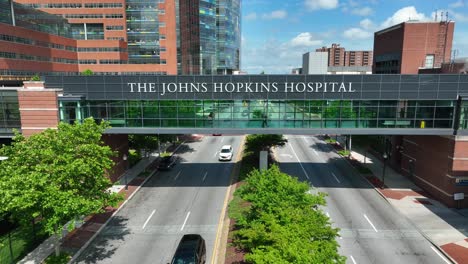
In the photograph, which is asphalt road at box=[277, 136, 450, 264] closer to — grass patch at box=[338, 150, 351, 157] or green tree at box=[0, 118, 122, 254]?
grass patch at box=[338, 150, 351, 157]

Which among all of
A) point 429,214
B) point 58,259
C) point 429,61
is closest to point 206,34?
point 429,61

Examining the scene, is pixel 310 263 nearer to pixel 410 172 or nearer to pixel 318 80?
pixel 318 80

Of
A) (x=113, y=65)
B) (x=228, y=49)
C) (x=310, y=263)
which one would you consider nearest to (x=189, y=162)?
(x=310, y=263)

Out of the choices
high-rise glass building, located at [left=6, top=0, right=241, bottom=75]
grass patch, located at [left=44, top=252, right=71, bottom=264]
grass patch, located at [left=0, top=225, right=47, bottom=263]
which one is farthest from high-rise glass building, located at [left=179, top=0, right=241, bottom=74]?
grass patch, located at [left=44, top=252, right=71, bottom=264]

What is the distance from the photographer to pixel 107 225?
82.3ft

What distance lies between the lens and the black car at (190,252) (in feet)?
60.0

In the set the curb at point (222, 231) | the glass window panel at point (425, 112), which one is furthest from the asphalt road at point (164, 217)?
the glass window panel at point (425, 112)

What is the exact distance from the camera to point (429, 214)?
26859 mm

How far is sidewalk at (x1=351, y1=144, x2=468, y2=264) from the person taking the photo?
2197 cm

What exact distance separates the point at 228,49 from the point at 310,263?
3991 inches

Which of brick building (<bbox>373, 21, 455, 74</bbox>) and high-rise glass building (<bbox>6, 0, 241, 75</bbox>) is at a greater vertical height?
high-rise glass building (<bbox>6, 0, 241, 75</bbox>)

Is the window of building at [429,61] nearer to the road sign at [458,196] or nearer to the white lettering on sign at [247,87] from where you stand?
the white lettering on sign at [247,87]

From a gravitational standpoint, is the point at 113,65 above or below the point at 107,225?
above

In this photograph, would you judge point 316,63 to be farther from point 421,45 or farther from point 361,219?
point 361,219
